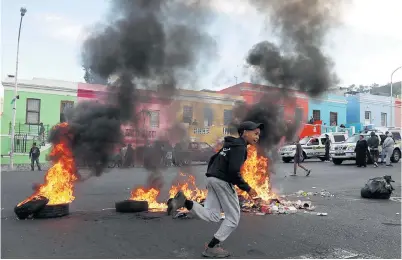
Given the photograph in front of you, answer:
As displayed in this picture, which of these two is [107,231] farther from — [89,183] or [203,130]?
[89,183]

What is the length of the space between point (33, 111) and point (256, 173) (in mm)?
19675

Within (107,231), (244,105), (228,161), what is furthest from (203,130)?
(228,161)

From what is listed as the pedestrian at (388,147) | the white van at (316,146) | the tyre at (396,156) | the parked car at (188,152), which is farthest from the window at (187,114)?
the tyre at (396,156)

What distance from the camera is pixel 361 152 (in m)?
18.8

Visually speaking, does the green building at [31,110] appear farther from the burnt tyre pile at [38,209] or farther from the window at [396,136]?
the window at [396,136]

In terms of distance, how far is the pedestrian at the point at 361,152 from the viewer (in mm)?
18597

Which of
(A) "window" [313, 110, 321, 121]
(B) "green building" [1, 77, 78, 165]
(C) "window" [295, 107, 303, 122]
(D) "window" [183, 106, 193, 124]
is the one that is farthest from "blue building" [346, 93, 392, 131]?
(D) "window" [183, 106, 193, 124]

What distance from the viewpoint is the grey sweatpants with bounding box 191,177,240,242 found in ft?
14.3

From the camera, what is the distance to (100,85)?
8.86m

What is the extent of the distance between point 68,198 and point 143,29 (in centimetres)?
400

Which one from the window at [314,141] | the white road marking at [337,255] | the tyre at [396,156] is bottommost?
the white road marking at [337,255]

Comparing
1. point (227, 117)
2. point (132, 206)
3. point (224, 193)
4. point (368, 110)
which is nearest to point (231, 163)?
point (224, 193)

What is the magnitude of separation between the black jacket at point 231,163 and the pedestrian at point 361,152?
16.0 metres

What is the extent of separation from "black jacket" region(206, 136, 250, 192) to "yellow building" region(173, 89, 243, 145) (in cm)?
471
